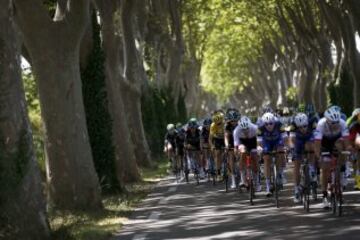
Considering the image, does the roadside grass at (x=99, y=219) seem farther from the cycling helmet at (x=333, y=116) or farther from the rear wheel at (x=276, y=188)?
the cycling helmet at (x=333, y=116)

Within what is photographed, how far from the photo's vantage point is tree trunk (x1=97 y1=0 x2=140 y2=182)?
876 inches

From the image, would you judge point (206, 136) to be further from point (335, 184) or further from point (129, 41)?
point (335, 184)

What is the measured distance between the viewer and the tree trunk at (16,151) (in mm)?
10023

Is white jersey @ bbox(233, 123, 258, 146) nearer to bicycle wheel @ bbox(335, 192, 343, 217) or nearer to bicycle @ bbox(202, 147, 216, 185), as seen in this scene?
bicycle wheel @ bbox(335, 192, 343, 217)

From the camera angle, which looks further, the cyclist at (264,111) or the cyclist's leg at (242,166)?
the cyclist's leg at (242,166)

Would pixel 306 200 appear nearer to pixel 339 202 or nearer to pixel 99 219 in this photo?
pixel 339 202

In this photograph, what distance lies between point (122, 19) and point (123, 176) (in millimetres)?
7651

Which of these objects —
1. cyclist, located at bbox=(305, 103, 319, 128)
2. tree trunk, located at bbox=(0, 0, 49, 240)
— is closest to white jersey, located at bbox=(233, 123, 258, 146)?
cyclist, located at bbox=(305, 103, 319, 128)

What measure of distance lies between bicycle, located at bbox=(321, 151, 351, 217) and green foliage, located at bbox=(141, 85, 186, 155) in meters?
23.8

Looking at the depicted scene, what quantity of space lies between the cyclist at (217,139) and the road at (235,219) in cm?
273

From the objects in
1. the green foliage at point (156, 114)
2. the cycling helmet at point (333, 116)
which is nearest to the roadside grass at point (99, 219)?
the cycling helmet at point (333, 116)

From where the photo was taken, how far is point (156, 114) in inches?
1602

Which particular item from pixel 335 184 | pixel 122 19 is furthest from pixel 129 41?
pixel 335 184

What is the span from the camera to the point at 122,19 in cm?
2902
